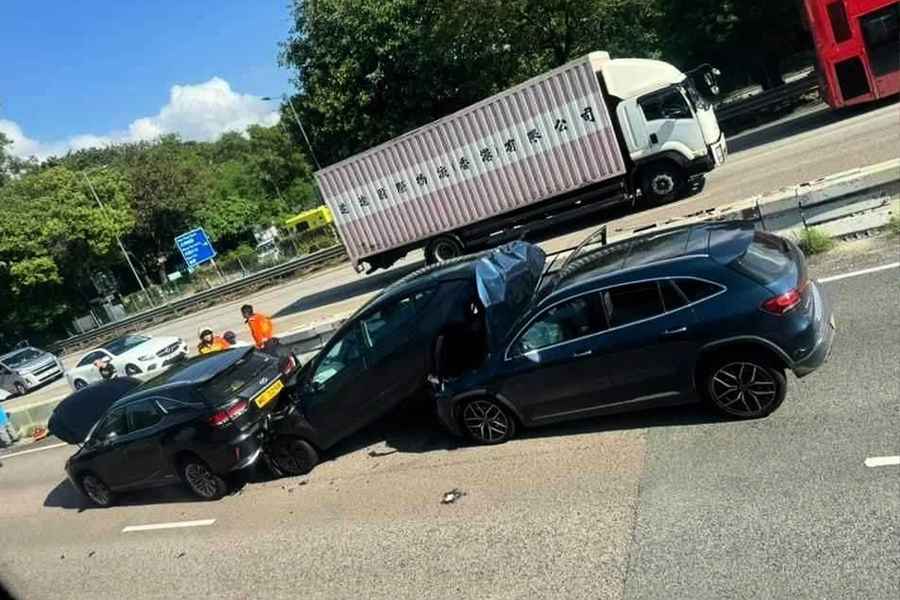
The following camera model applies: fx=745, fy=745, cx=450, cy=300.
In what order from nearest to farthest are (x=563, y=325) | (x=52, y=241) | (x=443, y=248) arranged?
1. (x=563, y=325)
2. (x=443, y=248)
3. (x=52, y=241)

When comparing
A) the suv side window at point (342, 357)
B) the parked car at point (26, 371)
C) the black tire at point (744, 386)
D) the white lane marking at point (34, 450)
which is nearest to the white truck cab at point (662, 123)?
the suv side window at point (342, 357)

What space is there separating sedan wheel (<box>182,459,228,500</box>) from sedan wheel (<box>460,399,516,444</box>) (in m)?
3.68

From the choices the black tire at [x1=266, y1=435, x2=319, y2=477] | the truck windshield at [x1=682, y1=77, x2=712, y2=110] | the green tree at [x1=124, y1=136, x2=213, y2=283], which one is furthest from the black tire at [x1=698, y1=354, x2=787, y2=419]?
the green tree at [x1=124, y1=136, x2=213, y2=283]

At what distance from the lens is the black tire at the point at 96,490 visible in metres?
11.1

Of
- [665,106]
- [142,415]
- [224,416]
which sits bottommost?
[224,416]

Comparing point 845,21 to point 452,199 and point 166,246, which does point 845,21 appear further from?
point 166,246

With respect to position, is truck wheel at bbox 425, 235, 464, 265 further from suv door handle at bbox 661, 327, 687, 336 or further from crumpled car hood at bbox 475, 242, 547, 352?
suv door handle at bbox 661, 327, 687, 336

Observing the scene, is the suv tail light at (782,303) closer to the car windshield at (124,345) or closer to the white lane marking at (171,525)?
the white lane marking at (171,525)

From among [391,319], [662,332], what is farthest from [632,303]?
[391,319]

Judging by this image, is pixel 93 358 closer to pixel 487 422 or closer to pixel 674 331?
pixel 487 422


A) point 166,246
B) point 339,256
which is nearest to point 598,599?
point 339,256

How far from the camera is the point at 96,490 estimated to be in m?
11.3

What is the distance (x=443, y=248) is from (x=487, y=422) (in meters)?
11.5

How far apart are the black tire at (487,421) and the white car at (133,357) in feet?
47.3
